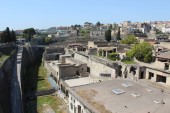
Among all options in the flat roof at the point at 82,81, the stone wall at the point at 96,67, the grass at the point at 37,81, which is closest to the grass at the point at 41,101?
the grass at the point at 37,81

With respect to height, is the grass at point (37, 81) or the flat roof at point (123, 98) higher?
the flat roof at point (123, 98)

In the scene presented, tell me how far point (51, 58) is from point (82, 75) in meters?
21.6

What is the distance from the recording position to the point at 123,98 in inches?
727

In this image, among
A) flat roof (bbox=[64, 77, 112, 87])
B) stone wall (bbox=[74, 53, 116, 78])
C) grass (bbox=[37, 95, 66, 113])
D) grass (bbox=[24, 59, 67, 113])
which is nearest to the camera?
grass (bbox=[37, 95, 66, 113])

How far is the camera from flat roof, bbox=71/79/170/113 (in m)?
16.5

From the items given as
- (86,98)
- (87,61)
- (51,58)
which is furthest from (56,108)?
(51,58)

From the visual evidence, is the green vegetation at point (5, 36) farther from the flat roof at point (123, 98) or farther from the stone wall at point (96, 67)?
the flat roof at point (123, 98)

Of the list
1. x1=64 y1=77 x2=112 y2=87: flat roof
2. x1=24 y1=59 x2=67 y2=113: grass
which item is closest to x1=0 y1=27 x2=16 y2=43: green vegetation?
x1=24 y1=59 x2=67 y2=113: grass

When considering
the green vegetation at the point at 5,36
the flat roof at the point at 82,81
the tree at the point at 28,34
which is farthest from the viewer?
the tree at the point at 28,34

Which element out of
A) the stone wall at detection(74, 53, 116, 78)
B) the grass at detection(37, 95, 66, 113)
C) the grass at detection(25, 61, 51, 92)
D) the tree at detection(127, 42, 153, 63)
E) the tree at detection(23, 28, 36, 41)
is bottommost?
the grass at detection(37, 95, 66, 113)

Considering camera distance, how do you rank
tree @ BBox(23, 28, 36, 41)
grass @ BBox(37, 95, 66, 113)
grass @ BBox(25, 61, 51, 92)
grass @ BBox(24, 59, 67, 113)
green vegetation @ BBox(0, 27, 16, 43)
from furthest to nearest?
tree @ BBox(23, 28, 36, 41), green vegetation @ BBox(0, 27, 16, 43), grass @ BBox(25, 61, 51, 92), grass @ BBox(24, 59, 67, 113), grass @ BBox(37, 95, 66, 113)

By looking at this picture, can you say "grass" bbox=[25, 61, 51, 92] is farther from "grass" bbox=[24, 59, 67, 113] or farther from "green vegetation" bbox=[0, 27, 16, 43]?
"green vegetation" bbox=[0, 27, 16, 43]

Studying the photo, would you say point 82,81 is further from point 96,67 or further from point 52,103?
point 52,103

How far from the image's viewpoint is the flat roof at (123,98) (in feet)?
54.1
